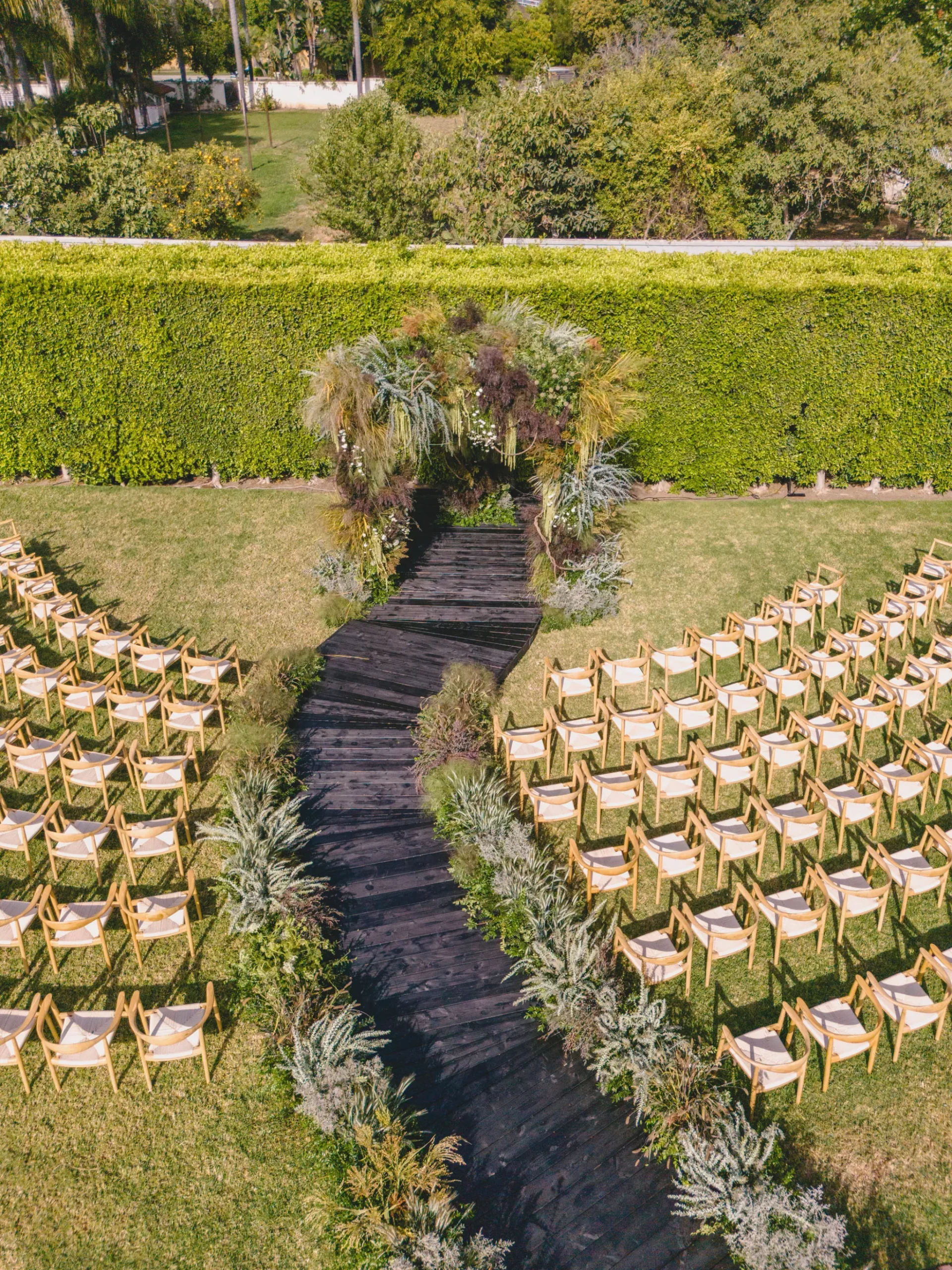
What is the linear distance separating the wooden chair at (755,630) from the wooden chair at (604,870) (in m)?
4.44

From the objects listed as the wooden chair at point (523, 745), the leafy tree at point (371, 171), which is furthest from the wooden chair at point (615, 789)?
the leafy tree at point (371, 171)

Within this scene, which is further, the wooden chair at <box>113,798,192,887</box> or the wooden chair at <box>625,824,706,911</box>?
the wooden chair at <box>113,798,192,887</box>

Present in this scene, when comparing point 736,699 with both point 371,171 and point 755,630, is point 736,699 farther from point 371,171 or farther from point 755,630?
point 371,171

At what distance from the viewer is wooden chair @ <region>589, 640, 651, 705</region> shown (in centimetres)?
1241

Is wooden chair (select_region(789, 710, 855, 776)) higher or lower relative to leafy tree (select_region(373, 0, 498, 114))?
lower

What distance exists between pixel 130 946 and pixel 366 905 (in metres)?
2.50

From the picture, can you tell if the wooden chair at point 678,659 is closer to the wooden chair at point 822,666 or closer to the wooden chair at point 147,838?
the wooden chair at point 822,666

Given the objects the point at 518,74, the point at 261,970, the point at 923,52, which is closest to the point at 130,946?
the point at 261,970

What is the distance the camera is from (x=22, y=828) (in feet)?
32.6

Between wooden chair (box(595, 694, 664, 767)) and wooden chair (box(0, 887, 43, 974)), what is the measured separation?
6.80 metres

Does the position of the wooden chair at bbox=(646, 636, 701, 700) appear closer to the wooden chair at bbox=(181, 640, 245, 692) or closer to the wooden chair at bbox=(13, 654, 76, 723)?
the wooden chair at bbox=(181, 640, 245, 692)

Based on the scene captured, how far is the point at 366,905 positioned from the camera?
962 cm

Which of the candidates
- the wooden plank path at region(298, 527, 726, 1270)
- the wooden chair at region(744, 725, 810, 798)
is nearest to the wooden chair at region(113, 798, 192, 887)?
the wooden plank path at region(298, 527, 726, 1270)

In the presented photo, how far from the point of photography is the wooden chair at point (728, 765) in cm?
1066
